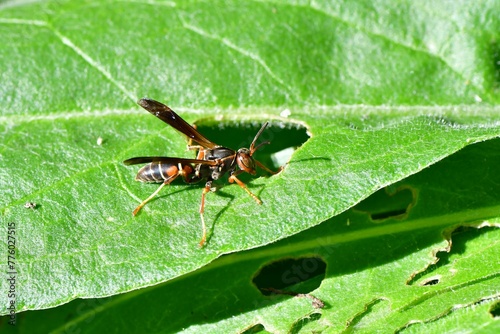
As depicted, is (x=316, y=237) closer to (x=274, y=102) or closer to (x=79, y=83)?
(x=274, y=102)

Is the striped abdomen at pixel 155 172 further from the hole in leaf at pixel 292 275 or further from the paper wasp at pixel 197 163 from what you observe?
the hole in leaf at pixel 292 275

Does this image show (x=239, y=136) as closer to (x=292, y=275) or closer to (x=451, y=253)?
(x=292, y=275)

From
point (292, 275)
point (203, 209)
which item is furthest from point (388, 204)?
point (203, 209)

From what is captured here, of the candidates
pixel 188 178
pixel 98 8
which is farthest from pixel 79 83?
pixel 188 178

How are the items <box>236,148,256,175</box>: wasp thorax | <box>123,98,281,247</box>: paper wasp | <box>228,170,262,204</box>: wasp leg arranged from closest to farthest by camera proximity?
<box>228,170,262,204</box>: wasp leg → <box>123,98,281,247</box>: paper wasp → <box>236,148,256,175</box>: wasp thorax

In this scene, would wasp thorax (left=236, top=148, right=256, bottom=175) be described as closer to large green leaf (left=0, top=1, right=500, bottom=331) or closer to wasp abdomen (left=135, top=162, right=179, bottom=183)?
large green leaf (left=0, top=1, right=500, bottom=331)

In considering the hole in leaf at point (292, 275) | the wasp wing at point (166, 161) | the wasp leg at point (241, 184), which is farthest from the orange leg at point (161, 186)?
the hole in leaf at point (292, 275)

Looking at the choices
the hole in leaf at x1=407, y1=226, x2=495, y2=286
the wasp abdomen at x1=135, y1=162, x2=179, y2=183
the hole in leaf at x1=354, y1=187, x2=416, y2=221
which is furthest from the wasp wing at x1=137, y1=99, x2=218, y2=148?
the hole in leaf at x1=407, y1=226, x2=495, y2=286
